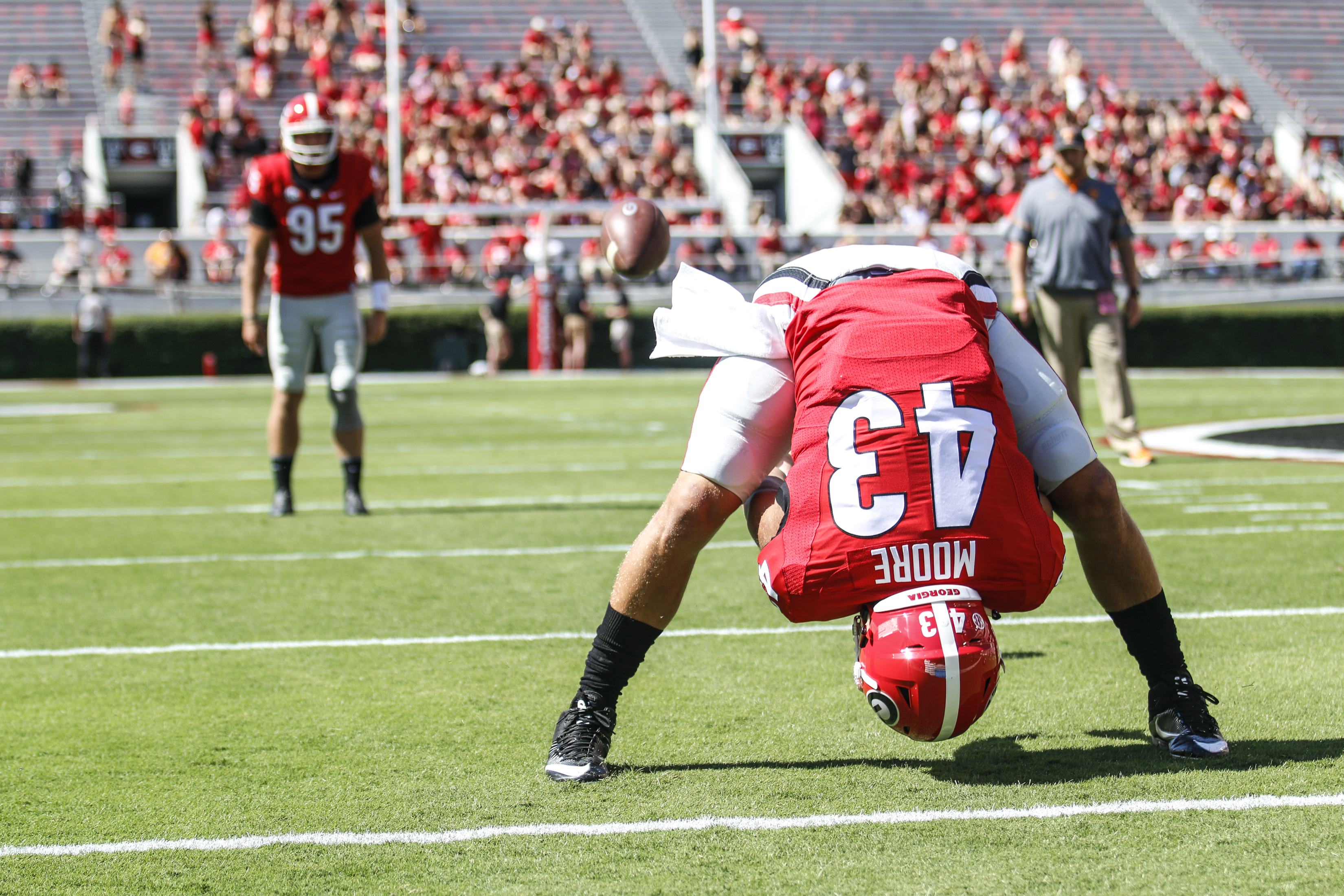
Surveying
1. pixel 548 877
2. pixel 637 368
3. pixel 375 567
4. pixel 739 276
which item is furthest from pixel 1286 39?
pixel 548 877

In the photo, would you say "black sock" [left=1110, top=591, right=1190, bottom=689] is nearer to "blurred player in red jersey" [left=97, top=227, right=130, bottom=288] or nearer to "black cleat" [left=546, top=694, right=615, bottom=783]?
"black cleat" [left=546, top=694, right=615, bottom=783]

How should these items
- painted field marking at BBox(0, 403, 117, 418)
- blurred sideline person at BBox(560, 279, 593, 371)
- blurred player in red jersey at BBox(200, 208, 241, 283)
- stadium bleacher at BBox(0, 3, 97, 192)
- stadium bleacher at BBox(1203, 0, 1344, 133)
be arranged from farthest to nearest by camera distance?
stadium bleacher at BBox(1203, 0, 1344, 133)
stadium bleacher at BBox(0, 3, 97, 192)
blurred player in red jersey at BBox(200, 208, 241, 283)
blurred sideline person at BBox(560, 279, 593, 371)
painted field marking at BBox(0, 403, 117, 418)

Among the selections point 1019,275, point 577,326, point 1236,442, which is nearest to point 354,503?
point 1019,275

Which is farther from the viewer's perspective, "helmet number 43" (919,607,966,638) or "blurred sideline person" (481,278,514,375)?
"blurred sideline person" (481,278,514,375)

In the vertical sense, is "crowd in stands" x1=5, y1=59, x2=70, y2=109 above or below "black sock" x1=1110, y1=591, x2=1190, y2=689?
above

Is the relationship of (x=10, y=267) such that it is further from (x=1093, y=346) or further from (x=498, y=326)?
(x=1093, y=346)

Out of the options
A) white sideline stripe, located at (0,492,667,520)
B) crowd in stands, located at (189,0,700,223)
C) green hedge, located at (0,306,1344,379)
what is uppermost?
crowd in stands, located at (189,0,700,223)

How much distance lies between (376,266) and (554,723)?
4729 millimetres

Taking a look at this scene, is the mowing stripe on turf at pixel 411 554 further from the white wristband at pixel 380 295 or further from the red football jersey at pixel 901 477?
the red football jersey at pixel 901 477

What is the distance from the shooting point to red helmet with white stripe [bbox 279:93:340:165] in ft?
25.0

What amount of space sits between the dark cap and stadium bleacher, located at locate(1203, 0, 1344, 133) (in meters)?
30.7

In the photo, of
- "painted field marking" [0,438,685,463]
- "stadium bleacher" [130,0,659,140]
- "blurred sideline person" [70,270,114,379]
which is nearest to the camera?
"painted field marking" [0,438,685,463]

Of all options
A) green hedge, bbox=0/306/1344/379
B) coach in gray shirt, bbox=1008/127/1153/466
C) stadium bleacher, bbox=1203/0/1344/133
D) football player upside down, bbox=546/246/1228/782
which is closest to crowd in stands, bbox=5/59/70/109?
green hedge, bbox=0/306/1344/379

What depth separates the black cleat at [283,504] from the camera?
26.6 ft
